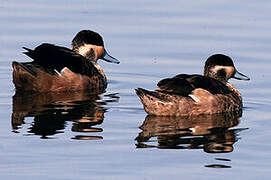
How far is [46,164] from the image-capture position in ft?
35.5

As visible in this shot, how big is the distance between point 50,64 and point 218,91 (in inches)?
126

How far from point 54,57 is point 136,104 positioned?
192 cm

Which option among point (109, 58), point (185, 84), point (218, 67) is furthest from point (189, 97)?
point (109, 58)

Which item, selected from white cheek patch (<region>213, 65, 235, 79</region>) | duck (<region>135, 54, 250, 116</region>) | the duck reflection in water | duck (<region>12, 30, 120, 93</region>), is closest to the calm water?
the duck reflection in water

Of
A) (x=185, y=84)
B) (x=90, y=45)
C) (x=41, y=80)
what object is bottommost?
(x=41, y=80)

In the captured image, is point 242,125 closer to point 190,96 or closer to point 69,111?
point 190,96

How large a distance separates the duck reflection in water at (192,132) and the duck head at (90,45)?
3836 millimetres

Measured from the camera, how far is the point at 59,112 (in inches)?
555

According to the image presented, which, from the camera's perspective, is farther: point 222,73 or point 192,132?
point 222,73

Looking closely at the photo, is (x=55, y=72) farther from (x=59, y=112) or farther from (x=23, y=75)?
(x=59, y=112)

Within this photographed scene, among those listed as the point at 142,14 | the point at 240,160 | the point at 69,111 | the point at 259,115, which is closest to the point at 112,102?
the point at 69,111

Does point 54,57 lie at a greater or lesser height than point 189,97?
greater

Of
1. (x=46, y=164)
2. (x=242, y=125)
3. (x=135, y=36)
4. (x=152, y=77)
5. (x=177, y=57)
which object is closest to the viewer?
(x=46, y=164)

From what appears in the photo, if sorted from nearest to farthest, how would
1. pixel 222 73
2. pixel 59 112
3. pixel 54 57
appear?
pixel 59 112, pixel 222 73, pixel 54 57
